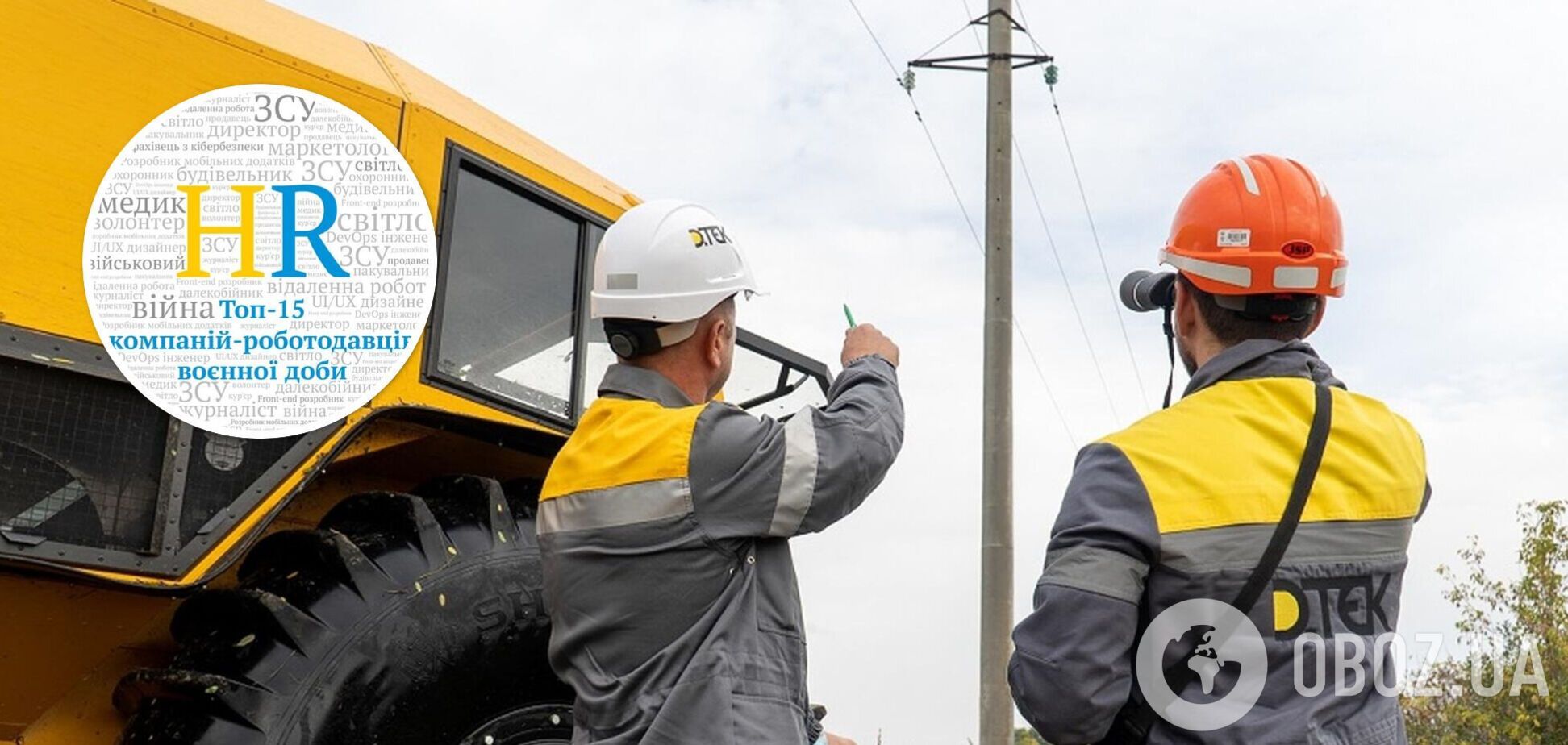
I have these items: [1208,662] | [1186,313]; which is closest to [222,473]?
[1186,313]

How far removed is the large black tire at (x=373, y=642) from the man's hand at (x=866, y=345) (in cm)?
124

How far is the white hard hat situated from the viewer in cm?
322

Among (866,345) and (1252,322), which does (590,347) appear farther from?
(1252,322)

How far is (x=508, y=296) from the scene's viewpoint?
179 inches

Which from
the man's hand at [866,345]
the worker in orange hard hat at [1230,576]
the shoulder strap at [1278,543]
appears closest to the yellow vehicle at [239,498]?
the man's hand at [866,345]

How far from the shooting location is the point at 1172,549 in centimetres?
247

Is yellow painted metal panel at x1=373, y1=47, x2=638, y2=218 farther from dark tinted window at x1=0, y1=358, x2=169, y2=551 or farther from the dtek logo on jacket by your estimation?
the dtek logo on jacket

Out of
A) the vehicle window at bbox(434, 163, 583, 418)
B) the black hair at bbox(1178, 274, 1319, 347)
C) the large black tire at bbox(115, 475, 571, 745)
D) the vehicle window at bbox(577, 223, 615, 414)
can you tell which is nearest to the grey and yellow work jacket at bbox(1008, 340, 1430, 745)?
the black hair at bbox(1178, 274, 1319, 347)

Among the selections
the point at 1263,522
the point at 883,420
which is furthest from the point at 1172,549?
the point at 883,420

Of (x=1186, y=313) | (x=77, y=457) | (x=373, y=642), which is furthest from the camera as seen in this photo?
(x=373, y=642)

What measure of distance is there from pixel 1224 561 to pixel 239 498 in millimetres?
2391

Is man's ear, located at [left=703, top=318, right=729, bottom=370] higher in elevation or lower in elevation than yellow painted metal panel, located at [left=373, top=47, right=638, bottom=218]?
lower

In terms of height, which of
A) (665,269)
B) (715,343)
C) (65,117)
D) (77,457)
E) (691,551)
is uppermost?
(65,117)

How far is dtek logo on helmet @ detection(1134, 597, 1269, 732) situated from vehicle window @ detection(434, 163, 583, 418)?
237 cm
